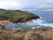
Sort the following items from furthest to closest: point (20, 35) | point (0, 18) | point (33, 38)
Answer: point (0, 18) < point (20, 35) < point (33, 38)

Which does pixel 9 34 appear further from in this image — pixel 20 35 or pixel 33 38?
pixel 33 38

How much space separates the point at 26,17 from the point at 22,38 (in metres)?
17.6

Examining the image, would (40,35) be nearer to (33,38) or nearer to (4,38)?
(33,38)

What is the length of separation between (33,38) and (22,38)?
104 centimetres

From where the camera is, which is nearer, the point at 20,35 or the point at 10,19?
the point at 20,35

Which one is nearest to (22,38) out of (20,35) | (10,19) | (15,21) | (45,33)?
(20,35)

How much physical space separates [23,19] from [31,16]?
3.39 m

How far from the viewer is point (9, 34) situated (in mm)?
20297

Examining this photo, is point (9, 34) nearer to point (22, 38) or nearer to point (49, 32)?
point (22, 38)

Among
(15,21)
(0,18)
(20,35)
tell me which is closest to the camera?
(20,35)

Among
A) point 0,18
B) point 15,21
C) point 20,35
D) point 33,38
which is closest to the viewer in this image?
point 33,38

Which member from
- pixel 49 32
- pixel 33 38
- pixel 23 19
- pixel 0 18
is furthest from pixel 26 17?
pixel 33 38

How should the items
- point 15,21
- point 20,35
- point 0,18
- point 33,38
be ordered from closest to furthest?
1. point 33,38
2. point 20,35
3. point 15,21
4. point 0,18

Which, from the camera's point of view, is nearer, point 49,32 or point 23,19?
point 49,32
